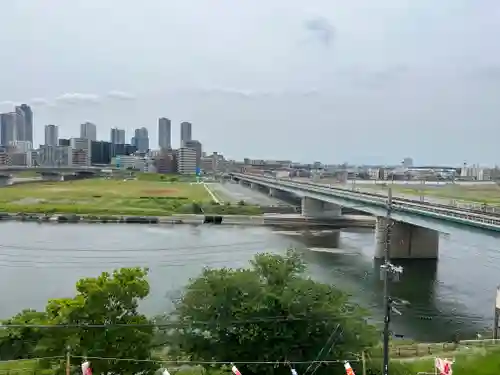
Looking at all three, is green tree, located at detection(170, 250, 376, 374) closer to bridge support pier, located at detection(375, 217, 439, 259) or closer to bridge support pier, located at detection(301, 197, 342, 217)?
bridge support pier, located at detection(375, 217, 439, 259)

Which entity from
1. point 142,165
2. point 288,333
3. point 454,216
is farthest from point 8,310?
point 142,165

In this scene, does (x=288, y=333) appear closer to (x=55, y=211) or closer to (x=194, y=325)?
(x=194, y=325)

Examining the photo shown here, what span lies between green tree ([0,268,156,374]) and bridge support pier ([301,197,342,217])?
36.2m

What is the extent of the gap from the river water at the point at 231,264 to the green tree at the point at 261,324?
8.98 feet

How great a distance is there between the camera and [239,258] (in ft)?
81.6

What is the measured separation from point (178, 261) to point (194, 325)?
15.6 meters

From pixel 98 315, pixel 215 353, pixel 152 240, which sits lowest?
pixel 152 240

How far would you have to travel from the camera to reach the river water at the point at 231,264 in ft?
53.6

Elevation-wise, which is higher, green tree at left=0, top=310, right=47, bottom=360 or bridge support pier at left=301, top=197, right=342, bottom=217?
green tree at left=0, top=310, right=47, bottom=360

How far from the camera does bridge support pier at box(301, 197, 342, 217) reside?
4406 cm

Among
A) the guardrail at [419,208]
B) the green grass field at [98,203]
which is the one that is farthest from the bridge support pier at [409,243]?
the green grass field at [98,203]

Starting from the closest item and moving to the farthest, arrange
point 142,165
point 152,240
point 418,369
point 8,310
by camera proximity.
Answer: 1. point 418,369
2. point 8,310
3. point 152,240
4. point 142,165

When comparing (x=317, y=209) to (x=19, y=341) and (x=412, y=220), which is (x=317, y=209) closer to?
(x=412, y=220)

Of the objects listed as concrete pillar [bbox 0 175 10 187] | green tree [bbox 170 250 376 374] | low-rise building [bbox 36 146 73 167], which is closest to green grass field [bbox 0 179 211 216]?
concrete pillar [bbox 0 175 10 187]
